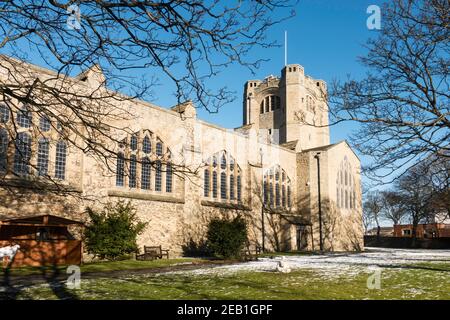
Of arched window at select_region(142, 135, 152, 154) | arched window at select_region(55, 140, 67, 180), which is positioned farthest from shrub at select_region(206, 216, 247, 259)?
arched window at select_region(55, 140, 67, 180)

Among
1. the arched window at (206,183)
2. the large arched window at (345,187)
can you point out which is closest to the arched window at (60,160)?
the arched window at (206,183)

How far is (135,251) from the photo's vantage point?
23062mm

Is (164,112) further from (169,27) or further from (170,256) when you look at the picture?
(169,27)

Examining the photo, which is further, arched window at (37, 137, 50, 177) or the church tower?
the church tower

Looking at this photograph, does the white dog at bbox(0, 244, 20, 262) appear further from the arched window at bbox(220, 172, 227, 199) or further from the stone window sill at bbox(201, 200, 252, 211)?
the arched window at bbox(220, 172, 227, 199)

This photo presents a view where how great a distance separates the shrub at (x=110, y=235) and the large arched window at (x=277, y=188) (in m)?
15.9

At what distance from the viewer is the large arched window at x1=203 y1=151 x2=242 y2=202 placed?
3062 centimetres

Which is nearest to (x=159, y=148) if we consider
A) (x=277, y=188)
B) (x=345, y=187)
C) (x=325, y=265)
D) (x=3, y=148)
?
(x=3, y=148)

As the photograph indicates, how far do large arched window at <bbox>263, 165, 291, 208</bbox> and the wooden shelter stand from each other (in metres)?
19.1

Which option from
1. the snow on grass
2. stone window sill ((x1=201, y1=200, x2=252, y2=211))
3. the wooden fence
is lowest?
the snow on grass

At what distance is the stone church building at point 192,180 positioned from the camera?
2039cm

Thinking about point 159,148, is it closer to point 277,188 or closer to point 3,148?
point 3,148

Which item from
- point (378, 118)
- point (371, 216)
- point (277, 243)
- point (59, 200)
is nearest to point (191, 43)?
point (378, 118)

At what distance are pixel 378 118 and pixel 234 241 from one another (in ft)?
47.2
